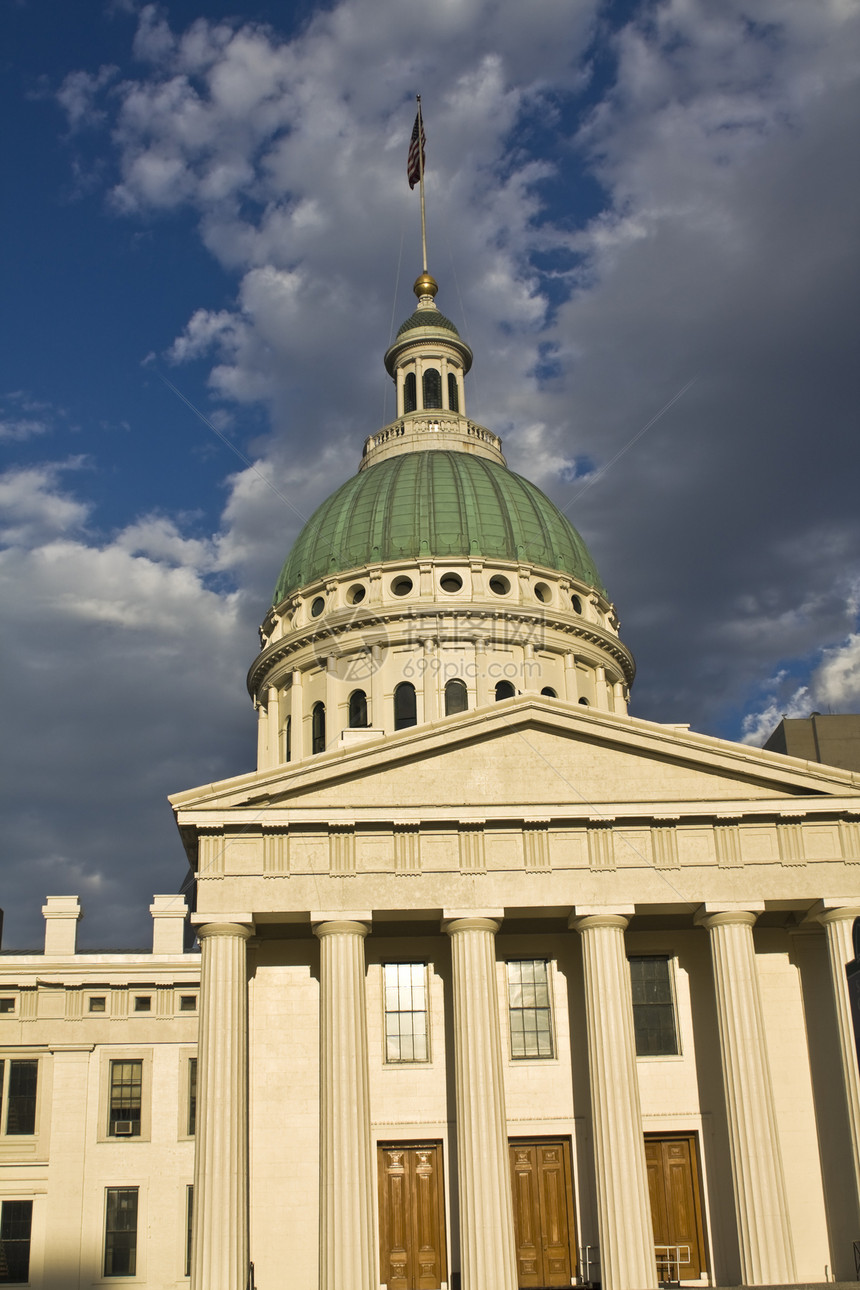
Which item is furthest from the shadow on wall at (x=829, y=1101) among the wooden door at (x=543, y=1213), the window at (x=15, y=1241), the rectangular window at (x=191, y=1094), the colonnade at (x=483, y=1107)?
the window at (x=15, y=1241)

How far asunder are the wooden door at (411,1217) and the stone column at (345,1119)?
799 mm

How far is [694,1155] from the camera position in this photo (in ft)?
109

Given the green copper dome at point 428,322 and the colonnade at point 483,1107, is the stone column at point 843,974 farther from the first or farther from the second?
the green copper dome at point 428,322

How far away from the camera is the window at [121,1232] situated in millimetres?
39500

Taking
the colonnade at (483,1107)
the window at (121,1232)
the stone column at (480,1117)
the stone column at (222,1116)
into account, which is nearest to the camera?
the stone column at (222,1116)

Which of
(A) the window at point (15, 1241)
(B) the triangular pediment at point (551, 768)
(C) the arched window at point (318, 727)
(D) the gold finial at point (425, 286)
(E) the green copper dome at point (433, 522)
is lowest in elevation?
(A) the window at point (15, 1241)

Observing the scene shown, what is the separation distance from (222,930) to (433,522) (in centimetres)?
2937

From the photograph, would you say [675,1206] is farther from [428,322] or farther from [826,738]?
[428,322]

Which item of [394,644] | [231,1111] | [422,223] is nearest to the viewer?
[231,1111]

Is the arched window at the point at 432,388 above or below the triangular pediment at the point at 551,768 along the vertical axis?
above

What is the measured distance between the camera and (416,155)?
71.1 metres

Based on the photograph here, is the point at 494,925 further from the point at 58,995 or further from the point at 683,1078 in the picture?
the point at 58,995

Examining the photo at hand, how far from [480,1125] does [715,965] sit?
654 cm

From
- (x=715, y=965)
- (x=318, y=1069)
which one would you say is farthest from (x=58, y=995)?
(x=715, y=965)
